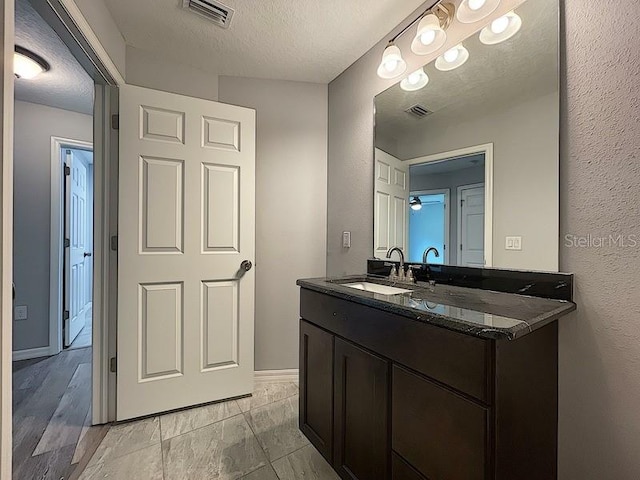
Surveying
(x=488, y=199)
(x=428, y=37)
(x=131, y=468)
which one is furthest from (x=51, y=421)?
(x=428, y=37)

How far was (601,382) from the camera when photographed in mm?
1068

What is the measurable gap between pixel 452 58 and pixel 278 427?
2190 millimetres

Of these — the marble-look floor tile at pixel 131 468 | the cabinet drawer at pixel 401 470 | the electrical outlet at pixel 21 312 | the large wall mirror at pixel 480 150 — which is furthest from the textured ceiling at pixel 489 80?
the electrical outlet at pixel 21 312

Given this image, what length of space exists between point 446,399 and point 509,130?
1.13 metres

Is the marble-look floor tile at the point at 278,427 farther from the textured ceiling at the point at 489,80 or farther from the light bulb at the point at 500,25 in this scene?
the light bulb at the point at 500,25

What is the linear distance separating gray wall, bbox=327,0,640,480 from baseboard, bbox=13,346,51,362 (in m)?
3.84

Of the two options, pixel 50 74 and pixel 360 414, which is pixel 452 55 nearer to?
pixel 360 414

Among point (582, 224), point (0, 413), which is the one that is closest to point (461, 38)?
point (582, 224)

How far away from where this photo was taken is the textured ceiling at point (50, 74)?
6.19 ft

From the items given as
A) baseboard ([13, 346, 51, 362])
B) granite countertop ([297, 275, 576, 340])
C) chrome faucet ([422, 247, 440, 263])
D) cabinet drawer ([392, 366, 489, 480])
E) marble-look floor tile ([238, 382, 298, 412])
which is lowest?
marble-look floor tile ([238, 382, 298, 412])

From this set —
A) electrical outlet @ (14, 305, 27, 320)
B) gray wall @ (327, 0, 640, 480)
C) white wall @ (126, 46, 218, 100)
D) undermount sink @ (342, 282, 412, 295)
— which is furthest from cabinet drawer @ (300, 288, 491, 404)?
electrical outlet @ (14, 305, 27, 320)

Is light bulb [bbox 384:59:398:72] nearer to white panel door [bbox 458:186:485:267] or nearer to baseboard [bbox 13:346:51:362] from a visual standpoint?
white panel door [bbox 458:186:485:267]

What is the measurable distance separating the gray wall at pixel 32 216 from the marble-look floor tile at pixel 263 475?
8.74 feet

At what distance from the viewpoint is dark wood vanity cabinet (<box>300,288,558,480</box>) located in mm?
855
